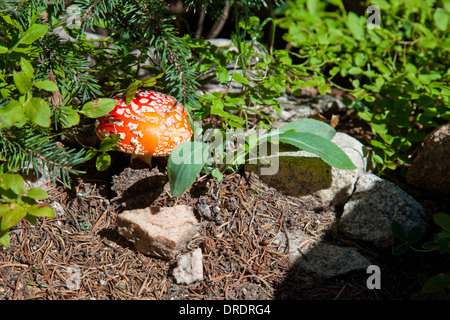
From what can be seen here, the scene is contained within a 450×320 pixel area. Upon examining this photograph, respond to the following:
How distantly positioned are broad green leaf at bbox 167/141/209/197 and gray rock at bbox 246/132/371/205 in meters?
0.53

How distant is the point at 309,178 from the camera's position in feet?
8.22

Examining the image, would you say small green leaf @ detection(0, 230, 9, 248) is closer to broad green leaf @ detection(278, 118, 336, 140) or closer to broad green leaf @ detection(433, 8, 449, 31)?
broad green leaf @ detection(278, 118, 336, 140)

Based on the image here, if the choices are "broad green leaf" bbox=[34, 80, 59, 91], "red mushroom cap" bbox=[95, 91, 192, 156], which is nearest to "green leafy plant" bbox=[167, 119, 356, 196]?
"red mushroom cap" bbox=[95, 91, 192, 156]

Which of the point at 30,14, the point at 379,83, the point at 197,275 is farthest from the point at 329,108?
the point at 30,14

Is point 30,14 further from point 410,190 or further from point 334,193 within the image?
point 410,190

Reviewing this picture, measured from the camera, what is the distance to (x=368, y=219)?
2.28 m

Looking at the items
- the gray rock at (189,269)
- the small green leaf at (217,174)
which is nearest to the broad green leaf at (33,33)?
the small green leaf at (217,174)

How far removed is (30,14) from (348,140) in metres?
2.24

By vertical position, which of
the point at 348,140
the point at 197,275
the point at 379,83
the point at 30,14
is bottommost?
the point at 197,275

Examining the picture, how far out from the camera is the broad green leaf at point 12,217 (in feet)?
5.60

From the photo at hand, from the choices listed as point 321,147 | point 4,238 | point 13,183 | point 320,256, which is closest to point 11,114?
point 13,183

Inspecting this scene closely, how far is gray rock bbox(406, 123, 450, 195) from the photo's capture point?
247 cm

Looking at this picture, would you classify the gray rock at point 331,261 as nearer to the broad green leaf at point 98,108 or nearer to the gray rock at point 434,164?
the gray rock at point 434,164

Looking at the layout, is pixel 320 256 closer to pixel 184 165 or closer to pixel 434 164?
pixel 184 165
